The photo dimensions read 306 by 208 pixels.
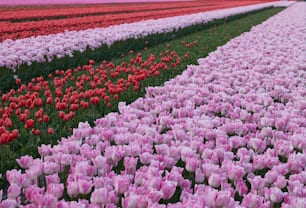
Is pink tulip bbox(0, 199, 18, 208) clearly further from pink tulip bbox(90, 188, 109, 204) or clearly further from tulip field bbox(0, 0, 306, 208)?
pink tulip bbox(90, 188, 109, 204)

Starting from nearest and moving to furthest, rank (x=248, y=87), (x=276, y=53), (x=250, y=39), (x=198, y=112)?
(x=198, y=112), (x=248, y=87), (x=276, y=53), (x=250, y=39)

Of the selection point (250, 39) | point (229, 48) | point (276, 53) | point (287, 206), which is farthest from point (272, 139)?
point (250, 39)

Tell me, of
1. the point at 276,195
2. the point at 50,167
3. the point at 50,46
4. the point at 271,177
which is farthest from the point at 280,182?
the point at 50,46

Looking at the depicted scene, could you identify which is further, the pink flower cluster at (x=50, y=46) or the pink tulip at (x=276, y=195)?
the pink flower cluster at (x=50, y=46)

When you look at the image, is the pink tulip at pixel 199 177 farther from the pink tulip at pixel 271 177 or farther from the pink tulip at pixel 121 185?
the pink tulip at pixel 121 185

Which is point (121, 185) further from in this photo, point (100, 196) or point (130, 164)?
point (130, 164)

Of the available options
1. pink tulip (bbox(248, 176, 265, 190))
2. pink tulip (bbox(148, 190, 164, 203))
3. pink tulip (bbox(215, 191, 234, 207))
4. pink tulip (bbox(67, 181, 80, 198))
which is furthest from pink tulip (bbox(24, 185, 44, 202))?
pink tulip (bbox(248, 176, 265, 190))

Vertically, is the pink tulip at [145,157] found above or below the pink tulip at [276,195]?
above

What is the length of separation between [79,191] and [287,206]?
141 cm

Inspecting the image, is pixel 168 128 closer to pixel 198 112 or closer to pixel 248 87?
pixel 198 112

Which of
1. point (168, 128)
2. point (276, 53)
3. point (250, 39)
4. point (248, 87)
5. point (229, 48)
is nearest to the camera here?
point (168, 128)

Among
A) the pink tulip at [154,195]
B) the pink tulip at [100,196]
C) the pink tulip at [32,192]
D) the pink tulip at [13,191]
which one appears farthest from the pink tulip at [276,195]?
the pink tulip at [13,191]

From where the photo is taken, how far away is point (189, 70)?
322 inches

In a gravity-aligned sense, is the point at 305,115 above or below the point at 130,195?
below
